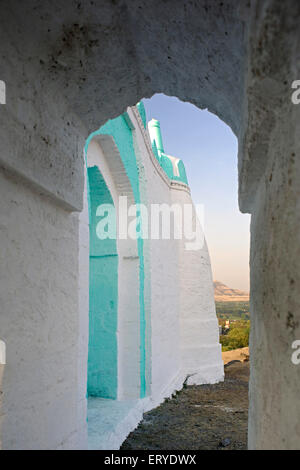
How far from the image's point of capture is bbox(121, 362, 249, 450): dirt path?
4.66 meters

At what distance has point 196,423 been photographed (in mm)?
5531

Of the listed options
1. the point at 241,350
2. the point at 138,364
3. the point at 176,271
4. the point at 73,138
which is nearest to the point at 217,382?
the point at 176,271

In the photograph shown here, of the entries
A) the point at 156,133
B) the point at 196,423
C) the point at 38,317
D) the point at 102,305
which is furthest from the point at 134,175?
the point at 38,317

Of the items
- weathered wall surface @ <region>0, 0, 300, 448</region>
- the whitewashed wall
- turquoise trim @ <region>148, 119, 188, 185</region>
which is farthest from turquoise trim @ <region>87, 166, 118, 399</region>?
turquoise trim @ <region>148, 119, 188, 185</region>

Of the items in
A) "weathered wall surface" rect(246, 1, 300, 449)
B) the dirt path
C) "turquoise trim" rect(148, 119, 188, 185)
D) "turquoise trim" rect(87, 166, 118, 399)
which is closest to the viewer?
"weathered wall surface" rect(246, 1, 300, 449)

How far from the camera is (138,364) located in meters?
5.79

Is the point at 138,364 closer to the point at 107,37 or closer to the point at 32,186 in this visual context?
the point at 32,186

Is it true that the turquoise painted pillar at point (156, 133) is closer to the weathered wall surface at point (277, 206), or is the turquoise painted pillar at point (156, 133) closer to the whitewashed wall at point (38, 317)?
the whitewashed wall at point (38, 317)

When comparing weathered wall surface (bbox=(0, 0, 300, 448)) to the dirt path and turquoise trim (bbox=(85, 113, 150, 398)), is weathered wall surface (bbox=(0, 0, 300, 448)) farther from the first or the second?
turquoise trim (bbox=(85, 113, 150, 398))

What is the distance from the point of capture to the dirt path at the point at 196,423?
183 inches
